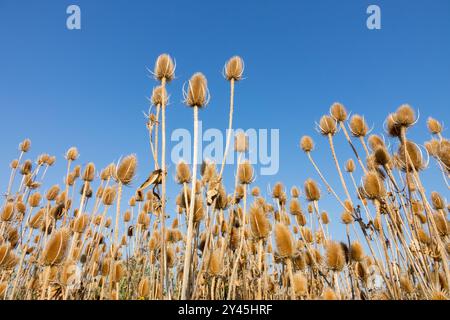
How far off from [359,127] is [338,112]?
0.49m

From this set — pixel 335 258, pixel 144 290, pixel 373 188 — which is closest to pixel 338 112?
pixel 373 188

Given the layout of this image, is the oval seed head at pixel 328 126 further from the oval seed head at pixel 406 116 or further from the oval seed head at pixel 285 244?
the oval seed head at pixel 285 244

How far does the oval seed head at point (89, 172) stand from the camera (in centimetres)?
557

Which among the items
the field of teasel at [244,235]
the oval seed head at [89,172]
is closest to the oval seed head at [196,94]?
the field of teasel at [244,235]

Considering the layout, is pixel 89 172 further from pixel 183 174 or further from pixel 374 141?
pixel 374 141

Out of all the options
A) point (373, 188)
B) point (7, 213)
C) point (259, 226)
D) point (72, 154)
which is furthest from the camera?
point (72, 154)

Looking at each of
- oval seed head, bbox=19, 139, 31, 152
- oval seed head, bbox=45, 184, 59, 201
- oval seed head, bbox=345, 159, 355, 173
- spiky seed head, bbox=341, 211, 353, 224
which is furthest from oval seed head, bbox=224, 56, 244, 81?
oval seed head, bbox=19, 139, 31, 152

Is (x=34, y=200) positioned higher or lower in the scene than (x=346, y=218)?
higher

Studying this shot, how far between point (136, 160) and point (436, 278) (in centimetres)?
347

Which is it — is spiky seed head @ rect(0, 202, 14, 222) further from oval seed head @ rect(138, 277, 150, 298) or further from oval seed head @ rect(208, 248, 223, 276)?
oval seed head @ rect(208, 248, 223, 276)

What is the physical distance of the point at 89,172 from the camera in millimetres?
5605

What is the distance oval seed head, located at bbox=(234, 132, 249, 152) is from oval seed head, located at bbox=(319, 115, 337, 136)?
4.52ft
